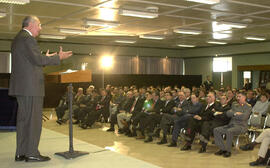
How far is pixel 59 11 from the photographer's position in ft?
28.4

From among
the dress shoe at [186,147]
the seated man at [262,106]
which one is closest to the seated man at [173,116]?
the dress shoe at [186,147]

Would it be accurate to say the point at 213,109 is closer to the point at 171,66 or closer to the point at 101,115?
the point at 101,115

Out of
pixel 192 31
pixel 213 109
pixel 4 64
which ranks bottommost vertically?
pixel 213 109

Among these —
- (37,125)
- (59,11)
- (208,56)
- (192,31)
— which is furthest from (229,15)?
(208,56)

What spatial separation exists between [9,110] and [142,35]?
8979mm

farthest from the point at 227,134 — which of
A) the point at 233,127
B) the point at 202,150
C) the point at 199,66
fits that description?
the point at 199,66

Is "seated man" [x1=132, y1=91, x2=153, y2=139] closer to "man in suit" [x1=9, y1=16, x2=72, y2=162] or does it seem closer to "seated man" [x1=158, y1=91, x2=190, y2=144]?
"seated man" [x1=158, y1=91, x2=190, y2=144]

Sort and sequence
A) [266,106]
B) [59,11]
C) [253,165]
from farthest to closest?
[59,11], [266,106], [253,165]

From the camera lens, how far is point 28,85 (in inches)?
115

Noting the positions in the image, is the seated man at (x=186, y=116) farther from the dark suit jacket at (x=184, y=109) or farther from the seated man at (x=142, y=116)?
the seated man at (x=142, y=116)

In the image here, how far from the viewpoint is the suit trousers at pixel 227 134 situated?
21.8 ft

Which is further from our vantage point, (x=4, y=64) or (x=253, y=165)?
(x=4, y=64)

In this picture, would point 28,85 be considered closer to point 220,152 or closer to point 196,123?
point 220,152

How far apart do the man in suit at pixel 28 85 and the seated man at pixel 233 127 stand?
15.0 feet
